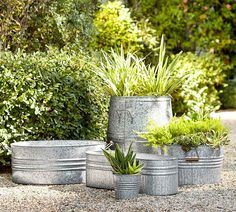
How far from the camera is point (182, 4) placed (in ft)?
46.2

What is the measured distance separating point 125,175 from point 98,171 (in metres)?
0.52

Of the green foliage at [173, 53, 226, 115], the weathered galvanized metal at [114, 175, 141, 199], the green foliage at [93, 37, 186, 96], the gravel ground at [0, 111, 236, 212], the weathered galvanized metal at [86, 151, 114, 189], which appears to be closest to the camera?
the gravel ground at [0, 111, 236, 212]

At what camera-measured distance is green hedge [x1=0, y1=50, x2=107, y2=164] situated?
6262mm

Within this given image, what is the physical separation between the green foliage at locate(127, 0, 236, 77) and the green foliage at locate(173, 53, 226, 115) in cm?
57

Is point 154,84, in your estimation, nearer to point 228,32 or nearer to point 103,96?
point 103,96

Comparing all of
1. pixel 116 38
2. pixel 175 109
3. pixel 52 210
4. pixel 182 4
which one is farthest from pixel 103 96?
pixel 182 4

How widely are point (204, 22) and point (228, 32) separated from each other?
504 mm

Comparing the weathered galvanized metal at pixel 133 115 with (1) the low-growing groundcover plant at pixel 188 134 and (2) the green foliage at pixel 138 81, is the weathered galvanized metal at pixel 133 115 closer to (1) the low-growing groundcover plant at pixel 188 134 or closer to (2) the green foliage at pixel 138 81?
(2) the green foliage at pixel 138 81

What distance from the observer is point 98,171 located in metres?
5.73

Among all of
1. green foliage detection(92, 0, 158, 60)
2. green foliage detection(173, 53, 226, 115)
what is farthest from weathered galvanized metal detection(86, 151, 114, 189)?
green foliage detection(92, 0, 158, 60)

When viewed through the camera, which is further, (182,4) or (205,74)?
(182,4)

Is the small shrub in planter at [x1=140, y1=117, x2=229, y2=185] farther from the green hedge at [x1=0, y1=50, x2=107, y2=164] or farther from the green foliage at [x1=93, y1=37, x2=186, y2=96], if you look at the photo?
the green hedge at [x1=0, y1=50, x2=107, y2=164]

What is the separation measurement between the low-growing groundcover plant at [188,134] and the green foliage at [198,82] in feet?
17.7

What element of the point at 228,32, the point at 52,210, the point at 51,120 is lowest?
the point at 52,210
